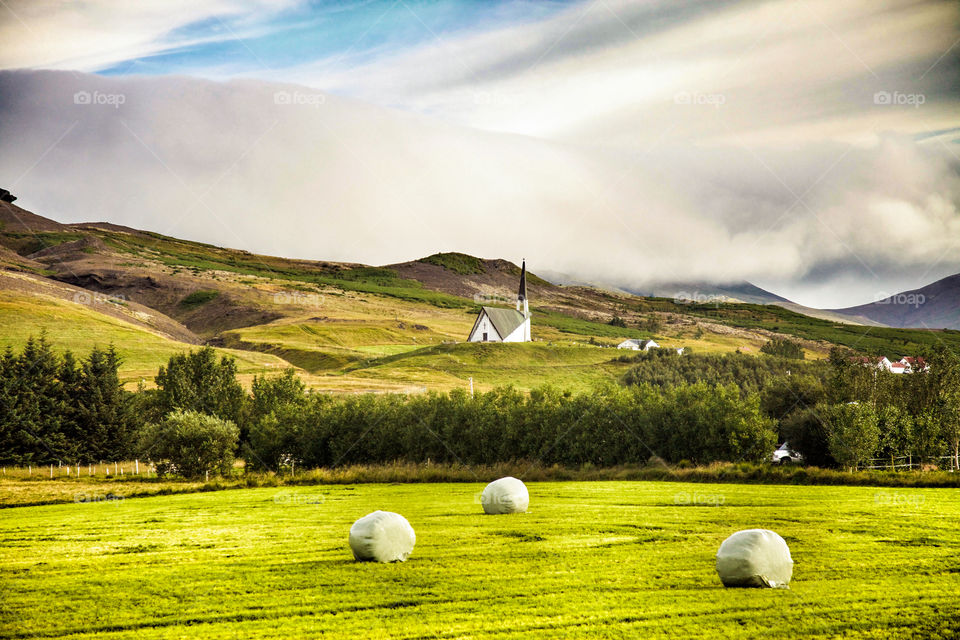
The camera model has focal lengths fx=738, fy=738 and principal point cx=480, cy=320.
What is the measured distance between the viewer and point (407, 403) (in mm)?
68438

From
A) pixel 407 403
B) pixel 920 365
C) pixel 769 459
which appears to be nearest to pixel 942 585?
pixel 769 459

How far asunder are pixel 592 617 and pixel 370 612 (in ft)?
16.9

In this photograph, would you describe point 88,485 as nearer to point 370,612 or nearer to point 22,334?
point 370,612

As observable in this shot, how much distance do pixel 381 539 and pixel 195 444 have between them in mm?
43429

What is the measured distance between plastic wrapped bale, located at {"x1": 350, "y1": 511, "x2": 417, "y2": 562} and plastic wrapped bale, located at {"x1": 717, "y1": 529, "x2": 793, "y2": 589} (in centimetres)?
947

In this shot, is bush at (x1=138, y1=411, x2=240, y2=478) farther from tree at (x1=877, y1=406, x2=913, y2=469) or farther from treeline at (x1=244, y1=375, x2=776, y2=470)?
tree at (x1=877, y1=406, x2=913, y2=469)

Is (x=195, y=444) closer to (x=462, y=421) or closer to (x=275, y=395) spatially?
(x=275, y=395)

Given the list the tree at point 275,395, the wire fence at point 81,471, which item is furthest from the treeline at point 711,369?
the wire fence at point 81,471

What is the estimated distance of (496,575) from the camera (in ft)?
68.0

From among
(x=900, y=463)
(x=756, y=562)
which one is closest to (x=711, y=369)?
(x=900, y=463)

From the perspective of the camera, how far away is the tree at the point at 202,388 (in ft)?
265

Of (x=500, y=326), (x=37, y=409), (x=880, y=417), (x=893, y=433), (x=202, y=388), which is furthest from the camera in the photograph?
(x=500, y=326)

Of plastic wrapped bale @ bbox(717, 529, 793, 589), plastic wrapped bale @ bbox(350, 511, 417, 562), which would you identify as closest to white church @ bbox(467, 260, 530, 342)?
plastic wrapped bale @ bbox(350, 511, 417, 562)

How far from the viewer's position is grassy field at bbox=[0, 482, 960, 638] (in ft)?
53.0
